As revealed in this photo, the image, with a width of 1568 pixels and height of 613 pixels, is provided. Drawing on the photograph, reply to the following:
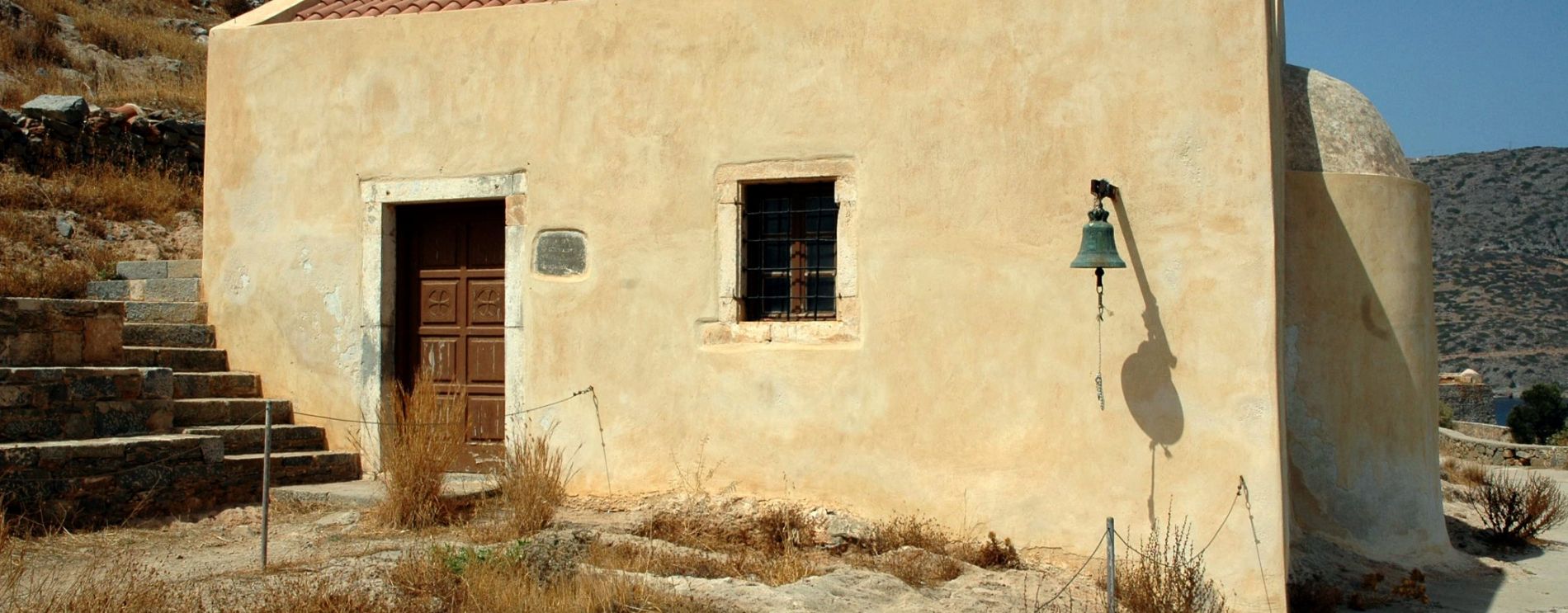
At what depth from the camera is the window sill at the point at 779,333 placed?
6844 millimetres

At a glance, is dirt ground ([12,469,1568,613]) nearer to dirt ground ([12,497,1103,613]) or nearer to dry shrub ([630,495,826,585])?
dirt ground ([12,497,1103,613])

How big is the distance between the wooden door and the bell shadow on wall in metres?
3.76

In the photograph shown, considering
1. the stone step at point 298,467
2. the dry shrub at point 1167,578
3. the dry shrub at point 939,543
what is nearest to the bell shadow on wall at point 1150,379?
the dry shrub at point 1167,578

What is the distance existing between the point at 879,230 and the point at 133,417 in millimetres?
4201

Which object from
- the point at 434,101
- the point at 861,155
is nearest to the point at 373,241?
the point at 434,101

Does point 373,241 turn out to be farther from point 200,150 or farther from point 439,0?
point 200,150

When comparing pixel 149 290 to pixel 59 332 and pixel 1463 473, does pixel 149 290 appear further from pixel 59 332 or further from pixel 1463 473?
pixel 1463 473

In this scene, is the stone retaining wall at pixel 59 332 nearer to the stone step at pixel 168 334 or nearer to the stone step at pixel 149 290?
the stone step at pixel 168 334

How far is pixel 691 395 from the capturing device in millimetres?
7133

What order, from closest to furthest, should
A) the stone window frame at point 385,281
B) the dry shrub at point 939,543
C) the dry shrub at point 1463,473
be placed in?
the dry shrub at point 939,543 < the stone window frame at point 385,281 < the dry shrub at point 1463,473

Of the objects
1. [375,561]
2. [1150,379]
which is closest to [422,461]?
[375,561]

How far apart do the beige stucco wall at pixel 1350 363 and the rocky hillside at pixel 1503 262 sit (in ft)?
135

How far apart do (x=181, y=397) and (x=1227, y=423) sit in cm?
600

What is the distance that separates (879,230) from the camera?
6.79 m
